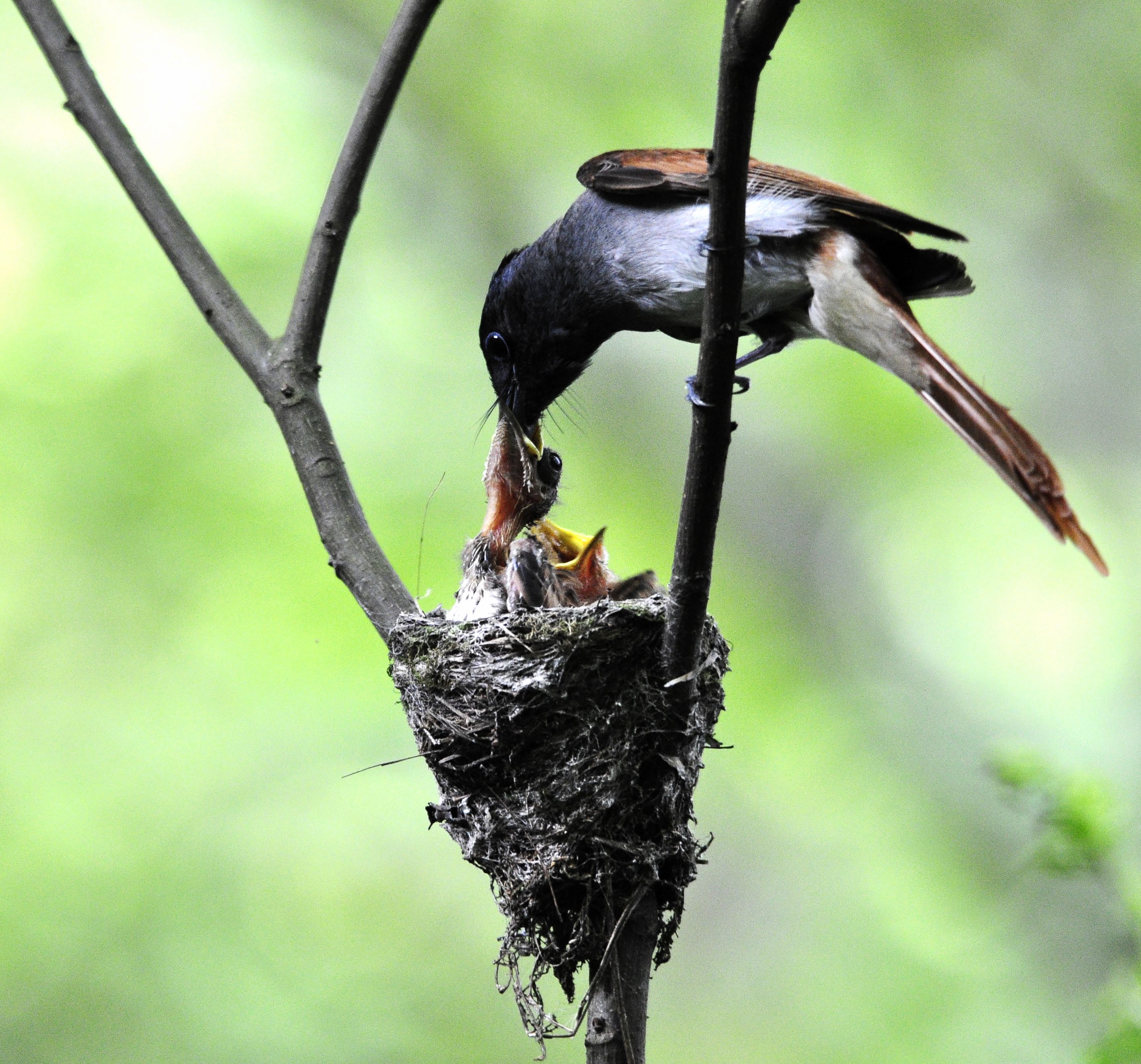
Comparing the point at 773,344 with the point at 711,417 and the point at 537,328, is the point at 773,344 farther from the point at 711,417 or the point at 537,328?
the point at 711,417

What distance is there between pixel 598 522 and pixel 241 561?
2279mm

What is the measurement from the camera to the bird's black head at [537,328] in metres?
4.17

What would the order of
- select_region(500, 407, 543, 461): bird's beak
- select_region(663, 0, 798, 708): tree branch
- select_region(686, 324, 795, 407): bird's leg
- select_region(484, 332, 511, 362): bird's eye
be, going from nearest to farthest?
select_region(663, 0, 798, 708): tree branch < select_region(686, 324, 795, 407): bird's leg < select_region(484, 332, 511, 362): bird's eye < select_region(500, 407, 543, 461): bird's beak

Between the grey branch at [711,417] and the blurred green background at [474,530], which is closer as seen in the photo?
the grey branch at [711,417]

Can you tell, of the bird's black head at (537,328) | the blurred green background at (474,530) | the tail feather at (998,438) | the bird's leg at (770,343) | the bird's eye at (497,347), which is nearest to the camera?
the tail feather at (998,438)

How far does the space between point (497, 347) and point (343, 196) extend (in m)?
1.13

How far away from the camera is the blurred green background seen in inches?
299

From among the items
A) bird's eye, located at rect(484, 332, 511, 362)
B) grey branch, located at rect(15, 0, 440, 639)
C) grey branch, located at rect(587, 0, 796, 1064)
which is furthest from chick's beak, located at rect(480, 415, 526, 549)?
grey branch, located at rect(587, 0, 796, 1064)

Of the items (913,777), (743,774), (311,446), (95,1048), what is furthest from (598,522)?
(95,1048)

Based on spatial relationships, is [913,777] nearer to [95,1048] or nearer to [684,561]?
[95,1048]

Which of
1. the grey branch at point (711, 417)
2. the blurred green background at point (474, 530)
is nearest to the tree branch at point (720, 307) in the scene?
the grey branch at point (711, 417)

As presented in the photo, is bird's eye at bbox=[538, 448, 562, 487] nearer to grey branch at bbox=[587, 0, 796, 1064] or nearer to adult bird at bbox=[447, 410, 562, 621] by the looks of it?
adult bird at bbox=[447, 410, 562, 621]

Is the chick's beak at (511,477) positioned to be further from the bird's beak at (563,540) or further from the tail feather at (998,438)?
the tail feather at (998,438)

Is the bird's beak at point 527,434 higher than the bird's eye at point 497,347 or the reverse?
the reverse
